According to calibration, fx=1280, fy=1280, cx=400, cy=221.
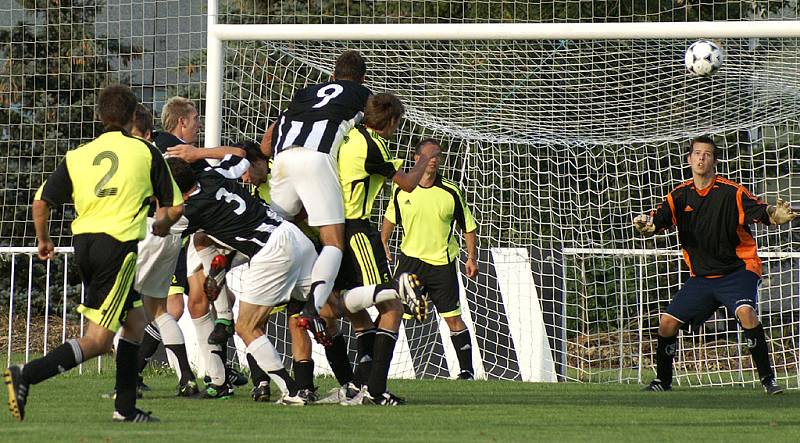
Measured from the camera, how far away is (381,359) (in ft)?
25.6

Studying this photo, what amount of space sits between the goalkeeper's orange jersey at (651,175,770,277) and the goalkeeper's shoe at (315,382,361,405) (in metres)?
2.84

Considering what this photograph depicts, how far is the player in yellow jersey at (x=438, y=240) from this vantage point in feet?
36.3

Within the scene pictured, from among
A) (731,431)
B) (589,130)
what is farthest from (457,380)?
(731,431)

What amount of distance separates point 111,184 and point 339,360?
2526 millimetres

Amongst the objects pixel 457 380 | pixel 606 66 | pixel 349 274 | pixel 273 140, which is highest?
pixel 606 66

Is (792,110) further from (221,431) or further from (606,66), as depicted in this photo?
(221,431)

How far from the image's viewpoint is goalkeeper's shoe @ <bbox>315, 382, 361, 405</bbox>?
809 centimetres

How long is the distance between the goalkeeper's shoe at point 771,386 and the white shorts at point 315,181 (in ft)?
12.4

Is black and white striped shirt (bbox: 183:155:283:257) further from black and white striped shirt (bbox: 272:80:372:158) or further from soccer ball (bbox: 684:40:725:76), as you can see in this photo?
soccer ball (bbox: 684:40:725:76)

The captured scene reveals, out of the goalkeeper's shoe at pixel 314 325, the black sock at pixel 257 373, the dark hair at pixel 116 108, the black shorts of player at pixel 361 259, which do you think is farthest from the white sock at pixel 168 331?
the dark hair at pixel 116 108

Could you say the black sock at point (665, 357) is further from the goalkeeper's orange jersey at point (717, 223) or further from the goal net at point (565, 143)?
the goal net at point (565, 143)

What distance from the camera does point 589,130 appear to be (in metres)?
12.0

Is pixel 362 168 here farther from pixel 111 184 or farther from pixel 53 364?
pixel 53 364

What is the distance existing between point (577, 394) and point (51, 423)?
164 inches
